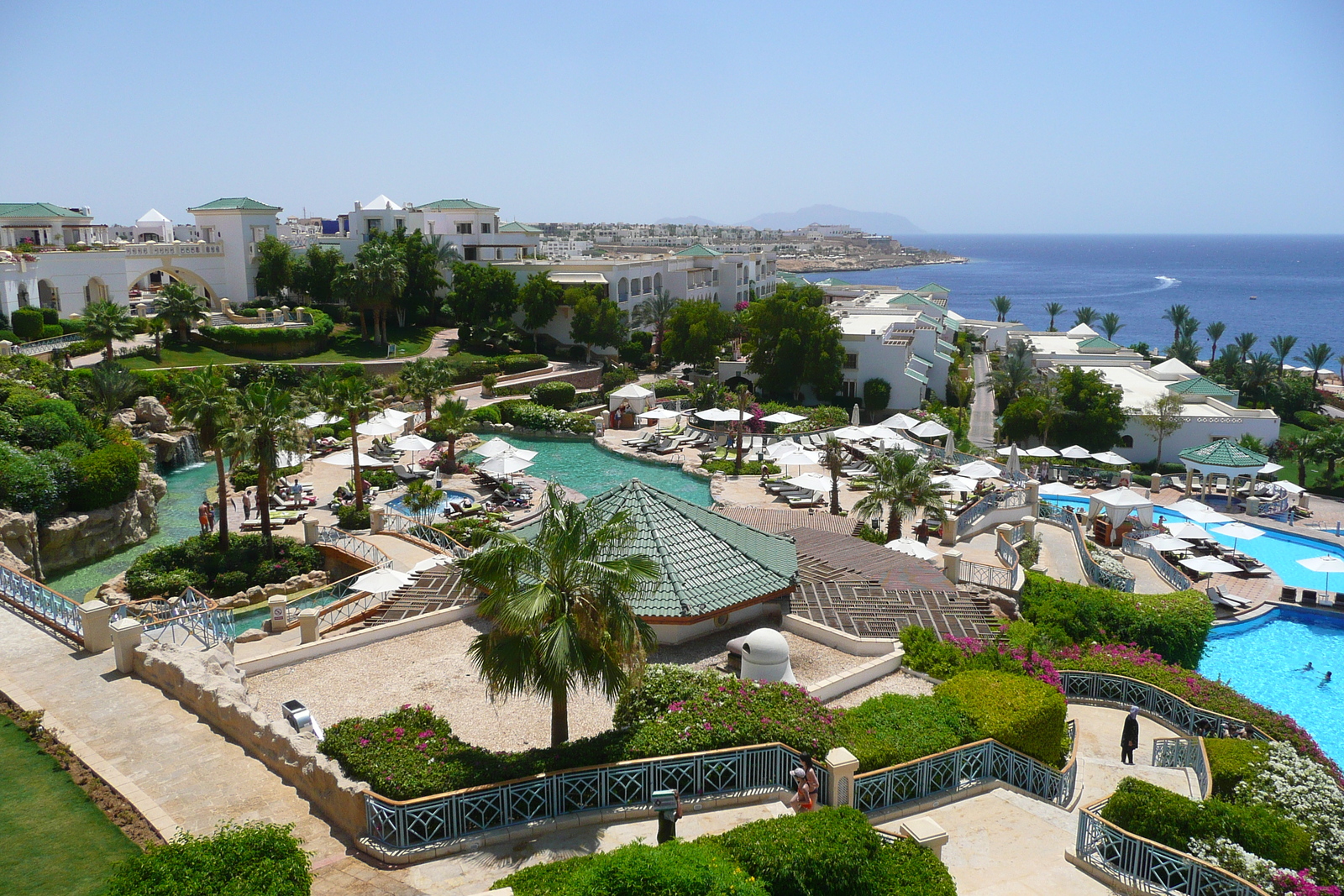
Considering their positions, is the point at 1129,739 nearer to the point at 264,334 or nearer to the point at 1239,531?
the point at 1239,531

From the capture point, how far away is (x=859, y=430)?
43031 mm

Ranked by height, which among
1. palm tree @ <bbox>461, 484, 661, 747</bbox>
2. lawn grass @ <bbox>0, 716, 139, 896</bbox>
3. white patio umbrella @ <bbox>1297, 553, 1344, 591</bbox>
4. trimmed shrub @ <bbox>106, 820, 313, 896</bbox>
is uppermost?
palm tree @ <bbox>461, 484, 661, 747</bbox>

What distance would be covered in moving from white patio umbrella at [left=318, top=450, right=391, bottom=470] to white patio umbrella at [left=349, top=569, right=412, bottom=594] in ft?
43.3

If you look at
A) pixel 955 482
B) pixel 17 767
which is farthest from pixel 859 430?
pixel 17 767

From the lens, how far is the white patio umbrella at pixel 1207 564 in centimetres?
2994

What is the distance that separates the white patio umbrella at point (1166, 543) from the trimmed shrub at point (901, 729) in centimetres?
2044

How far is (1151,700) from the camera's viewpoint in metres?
18.6

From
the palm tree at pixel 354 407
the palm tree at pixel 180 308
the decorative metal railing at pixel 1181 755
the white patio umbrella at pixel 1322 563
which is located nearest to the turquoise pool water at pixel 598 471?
the palm tree at pixel 354 407

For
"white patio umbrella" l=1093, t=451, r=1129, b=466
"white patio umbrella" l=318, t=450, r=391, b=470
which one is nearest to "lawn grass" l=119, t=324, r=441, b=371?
"white patio umbrella" l=318, t=450, r=391, b=470

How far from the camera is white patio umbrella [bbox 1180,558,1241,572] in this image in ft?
98.2

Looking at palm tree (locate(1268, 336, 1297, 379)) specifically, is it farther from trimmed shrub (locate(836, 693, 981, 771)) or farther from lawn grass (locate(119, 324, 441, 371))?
trimmed shrub (locate(836, 693, 981, 771))

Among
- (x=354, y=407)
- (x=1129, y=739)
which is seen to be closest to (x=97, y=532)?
(x=354, y=407)

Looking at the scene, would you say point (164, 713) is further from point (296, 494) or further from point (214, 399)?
point (296, 494)

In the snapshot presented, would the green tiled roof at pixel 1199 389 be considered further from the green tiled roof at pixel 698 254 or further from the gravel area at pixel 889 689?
the gravel area at pixel 889 689
